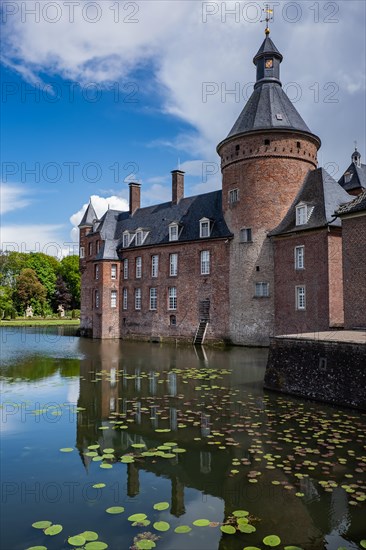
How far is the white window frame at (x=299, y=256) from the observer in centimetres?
2448

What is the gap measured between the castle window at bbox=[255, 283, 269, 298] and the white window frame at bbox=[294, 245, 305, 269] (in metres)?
2.67

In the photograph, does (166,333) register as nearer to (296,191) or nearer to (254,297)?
(254,297)

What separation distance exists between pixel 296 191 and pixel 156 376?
16332 mm

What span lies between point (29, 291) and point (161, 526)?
2689 inches

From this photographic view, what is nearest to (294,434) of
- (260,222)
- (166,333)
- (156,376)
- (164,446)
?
(164,446)

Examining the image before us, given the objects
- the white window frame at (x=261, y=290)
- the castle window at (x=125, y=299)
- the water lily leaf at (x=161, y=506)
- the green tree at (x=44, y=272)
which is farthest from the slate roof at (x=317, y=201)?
the green tree at (x=44, y=272)

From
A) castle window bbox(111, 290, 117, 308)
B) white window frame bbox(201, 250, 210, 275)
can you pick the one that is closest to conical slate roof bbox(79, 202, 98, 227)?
castle window bbox(111, 290, 117, 308)

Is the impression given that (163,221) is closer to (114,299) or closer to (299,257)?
(114,299)

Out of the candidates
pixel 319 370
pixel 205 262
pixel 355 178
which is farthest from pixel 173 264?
pixel 319 370

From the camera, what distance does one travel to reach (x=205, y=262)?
30297mm

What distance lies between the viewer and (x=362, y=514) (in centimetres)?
531

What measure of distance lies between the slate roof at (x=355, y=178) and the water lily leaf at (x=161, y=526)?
121 ft

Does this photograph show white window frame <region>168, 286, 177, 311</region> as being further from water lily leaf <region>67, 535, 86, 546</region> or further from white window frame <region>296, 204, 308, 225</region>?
water lily leaf <region>67, 535, 86, 546</region>

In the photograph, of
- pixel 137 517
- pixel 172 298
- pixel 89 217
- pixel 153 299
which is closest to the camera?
pixel 137 517
